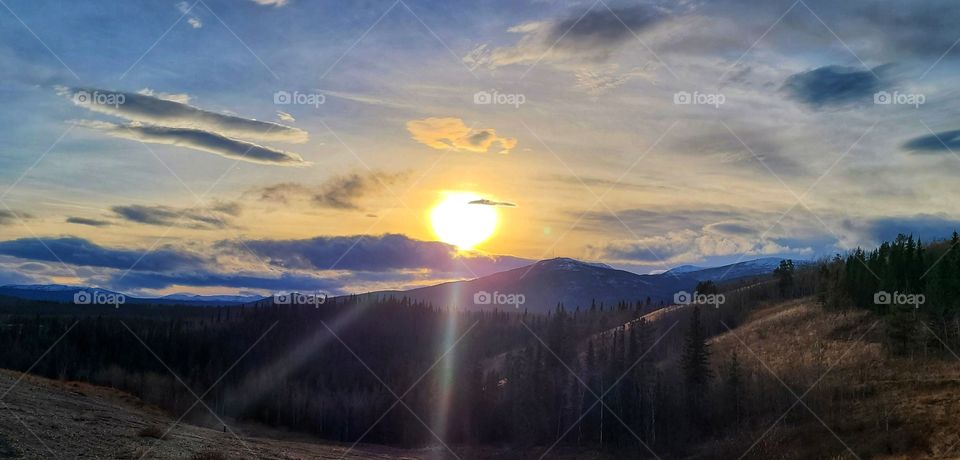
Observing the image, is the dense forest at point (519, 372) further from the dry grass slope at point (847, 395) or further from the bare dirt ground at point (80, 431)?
the bare dirt ground at point (80, 431)

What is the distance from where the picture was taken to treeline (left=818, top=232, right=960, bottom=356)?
237 ft

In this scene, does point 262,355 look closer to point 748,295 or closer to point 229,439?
point 748,295

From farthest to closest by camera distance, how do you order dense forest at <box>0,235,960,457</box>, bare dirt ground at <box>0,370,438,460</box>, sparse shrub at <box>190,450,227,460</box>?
dense forest at <box>0,235,960,457</box>
sparse shrub at <box>190,450,227,460</box>
bare dirt ground at <box>0,370,438,460</box>

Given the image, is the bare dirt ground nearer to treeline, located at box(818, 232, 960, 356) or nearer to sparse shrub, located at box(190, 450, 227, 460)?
sparse shrub, located at box(190, 450, 227, 460)

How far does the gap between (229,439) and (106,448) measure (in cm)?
1877

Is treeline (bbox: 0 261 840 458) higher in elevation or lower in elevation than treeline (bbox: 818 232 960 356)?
lower

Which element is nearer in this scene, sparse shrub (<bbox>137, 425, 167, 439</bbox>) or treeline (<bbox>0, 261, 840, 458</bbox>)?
sparse shrub (<bbox>137, 425, 167, 439</bbox>)

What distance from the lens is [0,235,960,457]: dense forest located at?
8625 cm
